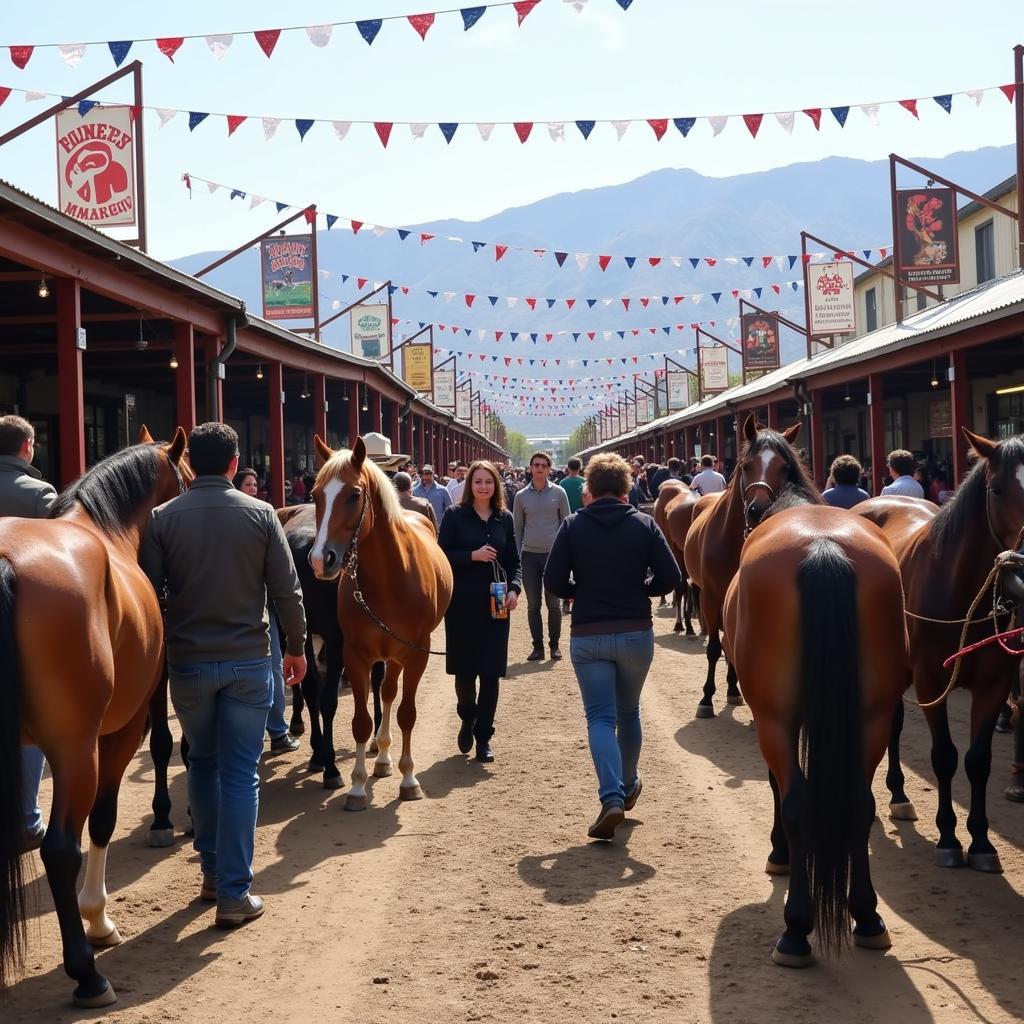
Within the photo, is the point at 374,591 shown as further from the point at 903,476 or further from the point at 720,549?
the point at 903,476

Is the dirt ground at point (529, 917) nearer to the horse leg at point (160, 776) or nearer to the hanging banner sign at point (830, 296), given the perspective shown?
the horse leg at point (160, 776)

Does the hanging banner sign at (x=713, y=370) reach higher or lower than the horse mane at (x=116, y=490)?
higher

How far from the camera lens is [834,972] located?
4.27 m

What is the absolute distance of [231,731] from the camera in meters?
4.98

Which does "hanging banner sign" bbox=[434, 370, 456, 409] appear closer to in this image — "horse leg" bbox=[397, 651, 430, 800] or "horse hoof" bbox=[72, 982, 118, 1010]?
"horse leg" bbox=[397, 651, 430, 800]

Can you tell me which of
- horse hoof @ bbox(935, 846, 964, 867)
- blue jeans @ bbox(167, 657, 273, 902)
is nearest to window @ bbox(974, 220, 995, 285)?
horse hoof @ bbox(935, 846, 964, 867)

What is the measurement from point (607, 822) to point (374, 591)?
7.07 ft

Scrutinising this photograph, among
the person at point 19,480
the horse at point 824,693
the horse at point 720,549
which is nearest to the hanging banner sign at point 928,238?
the horse at point 720,549

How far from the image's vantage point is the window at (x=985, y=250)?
101ft

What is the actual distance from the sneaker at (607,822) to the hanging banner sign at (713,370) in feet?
126

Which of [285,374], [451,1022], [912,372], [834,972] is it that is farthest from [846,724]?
[285,374]

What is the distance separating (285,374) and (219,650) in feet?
64.3

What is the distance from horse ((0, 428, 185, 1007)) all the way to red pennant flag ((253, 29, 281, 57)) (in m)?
9.68

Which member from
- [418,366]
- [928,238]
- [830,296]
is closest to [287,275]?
[928,238]
